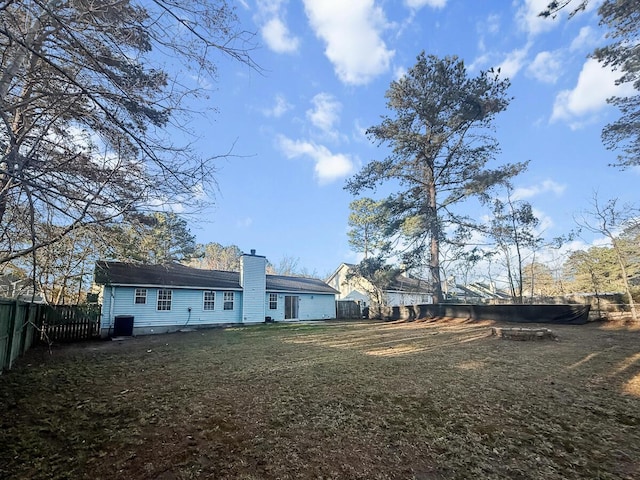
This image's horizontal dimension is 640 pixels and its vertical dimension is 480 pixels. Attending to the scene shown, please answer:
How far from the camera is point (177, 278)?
15.7m

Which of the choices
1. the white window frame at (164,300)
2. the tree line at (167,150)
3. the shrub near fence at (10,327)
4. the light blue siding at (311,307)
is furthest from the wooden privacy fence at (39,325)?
the light blue siding at (311,307)

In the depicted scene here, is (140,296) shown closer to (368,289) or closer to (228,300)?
(228,300)

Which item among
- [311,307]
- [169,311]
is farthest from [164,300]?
[311,307]

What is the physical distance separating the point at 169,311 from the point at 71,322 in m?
4.10

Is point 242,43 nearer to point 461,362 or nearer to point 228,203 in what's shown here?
point 228,203

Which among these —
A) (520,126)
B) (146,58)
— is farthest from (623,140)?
(146,58)

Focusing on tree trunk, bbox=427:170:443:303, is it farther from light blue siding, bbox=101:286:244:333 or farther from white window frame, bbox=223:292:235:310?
white window frame, bbox=223:292:235:310

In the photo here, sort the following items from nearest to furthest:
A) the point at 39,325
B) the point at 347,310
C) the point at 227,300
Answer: the point at 39,325
the point at 227,300
the point at 347,310

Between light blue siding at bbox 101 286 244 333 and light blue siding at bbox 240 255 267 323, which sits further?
light blue siding at bbox 240 255 267 323

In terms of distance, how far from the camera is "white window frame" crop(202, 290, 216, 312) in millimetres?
15750

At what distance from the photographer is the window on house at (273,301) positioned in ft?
60.8

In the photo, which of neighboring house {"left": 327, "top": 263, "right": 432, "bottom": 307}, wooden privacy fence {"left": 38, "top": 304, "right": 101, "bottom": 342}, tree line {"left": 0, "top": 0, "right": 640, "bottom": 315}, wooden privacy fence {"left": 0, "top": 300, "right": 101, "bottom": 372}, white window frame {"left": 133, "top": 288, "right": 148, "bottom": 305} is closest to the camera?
tree line {"left": 0, "top": 0, "right": 640, "bottom": 315}

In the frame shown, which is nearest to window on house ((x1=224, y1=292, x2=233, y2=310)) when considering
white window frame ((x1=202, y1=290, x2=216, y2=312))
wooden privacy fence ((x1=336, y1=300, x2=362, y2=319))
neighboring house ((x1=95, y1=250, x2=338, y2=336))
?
neighboring house ((x1=95, y1=250, x2=338, y2=336))

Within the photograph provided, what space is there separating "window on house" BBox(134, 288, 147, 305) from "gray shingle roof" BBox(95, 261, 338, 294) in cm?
40
